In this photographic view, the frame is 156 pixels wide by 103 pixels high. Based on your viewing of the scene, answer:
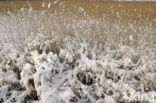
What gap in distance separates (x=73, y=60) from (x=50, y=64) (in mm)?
555

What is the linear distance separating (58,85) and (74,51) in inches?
35.3

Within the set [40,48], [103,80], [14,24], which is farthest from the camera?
[14,24]

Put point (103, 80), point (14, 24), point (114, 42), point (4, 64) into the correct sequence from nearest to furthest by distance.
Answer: point (103, 80) → point (4, 64) → point (114, 42) → point (14, 24)

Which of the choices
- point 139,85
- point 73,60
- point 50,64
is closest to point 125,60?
point 139,85

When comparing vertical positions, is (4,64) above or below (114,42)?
below

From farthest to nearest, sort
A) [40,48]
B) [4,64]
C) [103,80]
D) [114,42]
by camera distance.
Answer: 1. [114,42]
2. [40,48]
3. [4,64]
4. [103,80]


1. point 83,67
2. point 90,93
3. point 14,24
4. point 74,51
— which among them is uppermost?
point 14,24

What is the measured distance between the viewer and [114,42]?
2.77 metres

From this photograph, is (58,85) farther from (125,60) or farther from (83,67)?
(125,60)

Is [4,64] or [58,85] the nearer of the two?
[58,85]

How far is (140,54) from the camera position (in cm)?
238

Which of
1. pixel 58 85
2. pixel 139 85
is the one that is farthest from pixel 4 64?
pixel 139 85

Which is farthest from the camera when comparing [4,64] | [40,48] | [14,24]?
[14,24]

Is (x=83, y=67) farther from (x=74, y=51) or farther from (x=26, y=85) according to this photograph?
(x=26, y=85)
